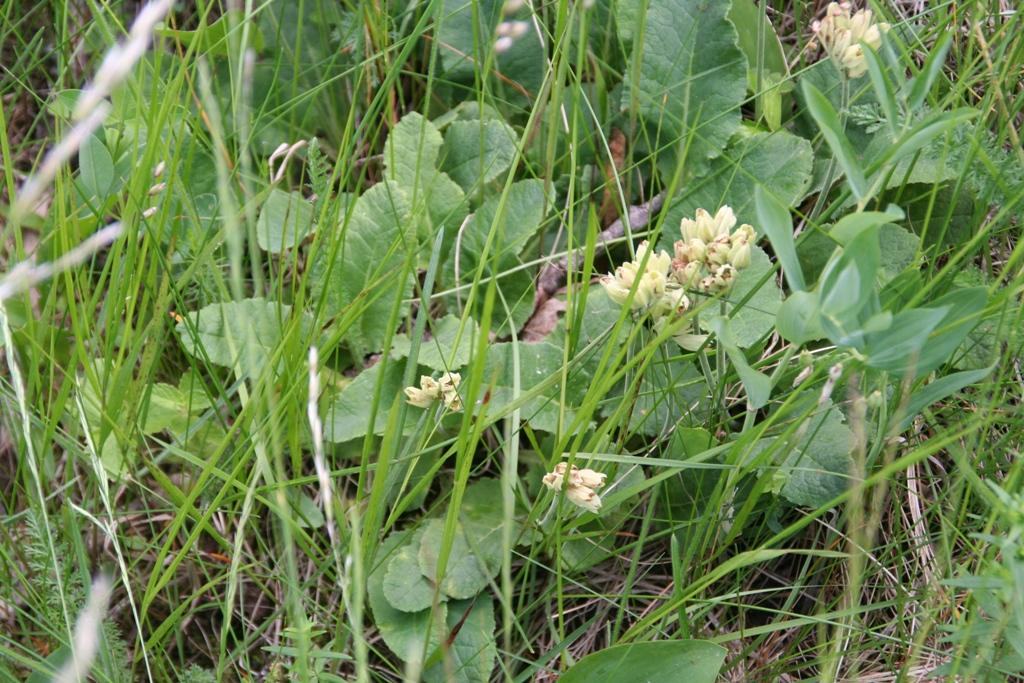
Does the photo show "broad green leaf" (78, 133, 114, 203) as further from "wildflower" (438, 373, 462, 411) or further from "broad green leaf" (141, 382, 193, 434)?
"wildflower" (438, 373, 462, 411)

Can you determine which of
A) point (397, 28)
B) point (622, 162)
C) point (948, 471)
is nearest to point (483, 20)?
point (397, 28)

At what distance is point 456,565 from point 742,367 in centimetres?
57

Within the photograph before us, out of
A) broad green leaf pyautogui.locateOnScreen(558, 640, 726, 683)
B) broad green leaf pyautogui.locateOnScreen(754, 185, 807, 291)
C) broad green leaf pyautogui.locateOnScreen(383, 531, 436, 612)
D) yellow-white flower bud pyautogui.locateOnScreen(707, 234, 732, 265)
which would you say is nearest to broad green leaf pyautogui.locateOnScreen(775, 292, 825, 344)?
broad green leaf pyautogui.locateOnScreen(754, 185, 807, 291)

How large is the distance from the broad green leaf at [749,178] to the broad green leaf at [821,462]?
336 mm

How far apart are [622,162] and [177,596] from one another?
1.06m

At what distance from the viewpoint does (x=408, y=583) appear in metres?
1.35

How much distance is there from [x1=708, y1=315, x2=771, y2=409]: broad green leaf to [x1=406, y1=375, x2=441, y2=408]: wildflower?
1.32 ft

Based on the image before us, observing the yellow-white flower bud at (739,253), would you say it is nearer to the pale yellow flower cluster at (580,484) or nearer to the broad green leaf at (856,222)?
the broad green leaf at (856,222)

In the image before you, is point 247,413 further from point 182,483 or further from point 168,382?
point 168,382

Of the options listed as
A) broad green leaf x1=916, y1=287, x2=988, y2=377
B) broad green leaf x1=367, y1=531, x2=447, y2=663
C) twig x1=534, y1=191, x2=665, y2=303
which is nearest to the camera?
broad green leaf x1=916, y1=287, x2=988, y2=377

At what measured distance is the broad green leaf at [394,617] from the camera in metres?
1.33

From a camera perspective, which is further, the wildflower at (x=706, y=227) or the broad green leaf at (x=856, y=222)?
the wildflower at (x=706, y=227)

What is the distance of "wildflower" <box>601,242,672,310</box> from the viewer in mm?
1094

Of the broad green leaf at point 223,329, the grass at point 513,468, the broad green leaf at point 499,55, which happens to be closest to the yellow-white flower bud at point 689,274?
the grass at point 513,468
